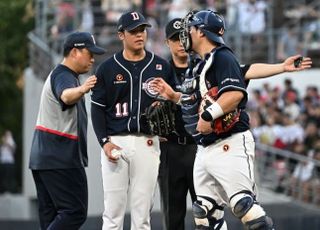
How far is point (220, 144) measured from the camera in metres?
10.1

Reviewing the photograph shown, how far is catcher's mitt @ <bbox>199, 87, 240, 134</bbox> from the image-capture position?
988 centimetres

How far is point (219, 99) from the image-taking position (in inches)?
384

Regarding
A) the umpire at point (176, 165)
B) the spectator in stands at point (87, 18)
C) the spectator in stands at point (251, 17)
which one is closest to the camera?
the umpire at point (176, 165)

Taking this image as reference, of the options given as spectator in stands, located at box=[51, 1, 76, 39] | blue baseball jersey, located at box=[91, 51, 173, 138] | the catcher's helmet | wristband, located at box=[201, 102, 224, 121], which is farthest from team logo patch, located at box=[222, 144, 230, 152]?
spectator in stands, located at box=[51, 1, 76, 39]

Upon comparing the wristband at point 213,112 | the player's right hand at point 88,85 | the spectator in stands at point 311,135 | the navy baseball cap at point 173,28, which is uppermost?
the navy baseball cap at point 173,28

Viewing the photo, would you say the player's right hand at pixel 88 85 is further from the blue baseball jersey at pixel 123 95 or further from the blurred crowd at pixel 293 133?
the blurred crowd at pixel 293 133

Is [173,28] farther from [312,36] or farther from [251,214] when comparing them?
[312,36]

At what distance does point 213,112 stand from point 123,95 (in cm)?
151

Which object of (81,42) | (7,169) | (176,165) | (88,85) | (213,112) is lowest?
(7,169)

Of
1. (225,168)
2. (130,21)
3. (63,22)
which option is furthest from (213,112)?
(63,22)

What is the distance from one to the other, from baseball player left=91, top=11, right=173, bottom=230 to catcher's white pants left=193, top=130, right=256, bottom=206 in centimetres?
84

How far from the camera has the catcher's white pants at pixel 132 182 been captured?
1092 centimetres

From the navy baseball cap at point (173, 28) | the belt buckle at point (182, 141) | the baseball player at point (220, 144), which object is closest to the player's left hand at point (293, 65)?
the baseball player at point (220, 144)

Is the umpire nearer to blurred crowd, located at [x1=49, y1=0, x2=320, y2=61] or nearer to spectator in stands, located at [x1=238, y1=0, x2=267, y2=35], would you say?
blurred crowd, located at [x1=49, y1=0, x2=320, y2=61]
